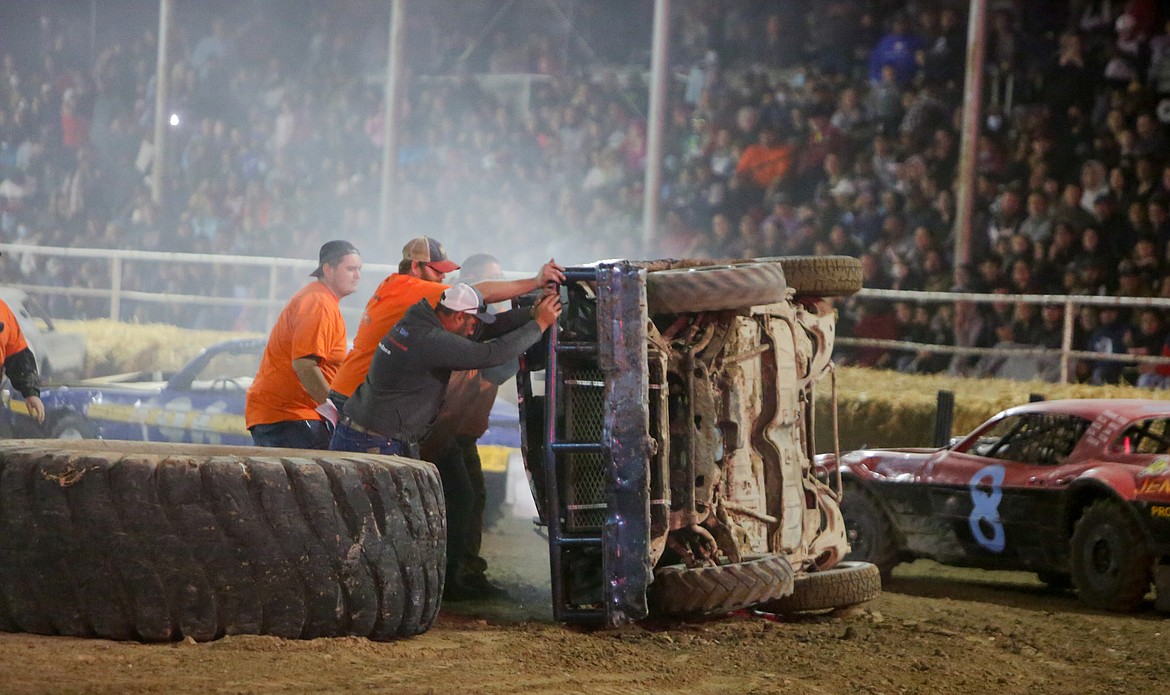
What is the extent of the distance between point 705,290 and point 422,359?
1274 mm

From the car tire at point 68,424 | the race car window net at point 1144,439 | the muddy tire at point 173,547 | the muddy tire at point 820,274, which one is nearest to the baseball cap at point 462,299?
the muddy tire at point 173,547

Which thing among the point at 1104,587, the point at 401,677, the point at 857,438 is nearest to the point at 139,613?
the point at 401,677

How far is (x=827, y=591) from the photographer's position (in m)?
7.07

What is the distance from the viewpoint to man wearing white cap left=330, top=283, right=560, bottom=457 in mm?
6645

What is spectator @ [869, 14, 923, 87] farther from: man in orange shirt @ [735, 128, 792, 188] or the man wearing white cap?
the man wearing white cap

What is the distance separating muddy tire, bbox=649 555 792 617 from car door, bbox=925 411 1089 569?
2813 mm

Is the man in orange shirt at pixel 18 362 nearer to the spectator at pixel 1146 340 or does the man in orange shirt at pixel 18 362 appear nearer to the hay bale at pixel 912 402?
→ the hay bale at pixel 912 402

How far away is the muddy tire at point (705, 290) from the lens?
6.64m

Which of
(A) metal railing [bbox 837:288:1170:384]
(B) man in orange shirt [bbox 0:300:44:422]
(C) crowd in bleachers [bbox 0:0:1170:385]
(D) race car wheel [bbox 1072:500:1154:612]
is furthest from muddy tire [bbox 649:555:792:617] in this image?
(C) crowd in bleachers [bbox 0:0:1170:385]

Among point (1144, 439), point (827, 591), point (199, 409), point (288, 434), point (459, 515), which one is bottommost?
point (827, 591)

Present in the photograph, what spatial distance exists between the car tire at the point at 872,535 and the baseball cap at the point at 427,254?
3.25m

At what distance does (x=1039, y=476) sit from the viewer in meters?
8.93

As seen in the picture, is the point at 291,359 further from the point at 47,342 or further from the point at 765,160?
the point at 47,342

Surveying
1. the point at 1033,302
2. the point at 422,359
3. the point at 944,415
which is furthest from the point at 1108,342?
the point at 422,359
